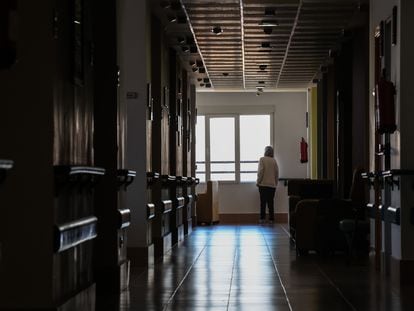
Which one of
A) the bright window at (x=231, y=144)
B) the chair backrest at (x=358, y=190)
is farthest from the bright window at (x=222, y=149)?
the chair backrest at (x=358, y=190)

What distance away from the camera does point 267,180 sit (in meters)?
19.4

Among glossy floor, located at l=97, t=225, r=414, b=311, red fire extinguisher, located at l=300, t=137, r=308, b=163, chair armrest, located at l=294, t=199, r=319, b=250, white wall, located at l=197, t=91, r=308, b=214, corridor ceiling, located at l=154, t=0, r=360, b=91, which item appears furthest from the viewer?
white wall, located at l=197, t=91, r=308, b=214

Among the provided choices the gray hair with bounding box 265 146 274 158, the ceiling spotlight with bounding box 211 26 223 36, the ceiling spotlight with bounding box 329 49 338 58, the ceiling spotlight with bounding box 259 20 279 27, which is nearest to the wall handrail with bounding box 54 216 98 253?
the ceiling spotlight with bounding box 259 20 279 27

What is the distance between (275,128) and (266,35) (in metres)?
9.29

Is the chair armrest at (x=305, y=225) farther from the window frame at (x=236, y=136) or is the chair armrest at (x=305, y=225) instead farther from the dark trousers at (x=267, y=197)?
the window frame at (x=236, y=136)

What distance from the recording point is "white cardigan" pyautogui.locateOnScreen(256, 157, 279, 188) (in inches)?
757

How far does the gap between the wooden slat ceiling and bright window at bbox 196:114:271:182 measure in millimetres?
4473

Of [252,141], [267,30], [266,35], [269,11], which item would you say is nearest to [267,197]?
[252,141]

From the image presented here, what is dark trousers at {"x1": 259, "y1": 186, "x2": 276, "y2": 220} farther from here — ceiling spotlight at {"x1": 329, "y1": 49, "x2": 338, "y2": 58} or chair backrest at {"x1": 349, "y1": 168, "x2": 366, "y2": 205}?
chair backrest at {"x1": 349, "y1": 168, "x2": 366, "y2": 205}

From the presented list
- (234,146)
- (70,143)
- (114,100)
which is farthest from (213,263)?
(234,146)

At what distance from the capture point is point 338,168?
43.3 feet

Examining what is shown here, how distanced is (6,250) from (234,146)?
670 inches

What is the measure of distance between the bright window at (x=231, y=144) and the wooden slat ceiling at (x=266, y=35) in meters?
4.47

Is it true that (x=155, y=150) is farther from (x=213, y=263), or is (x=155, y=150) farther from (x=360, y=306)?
(x=360, y=306)
